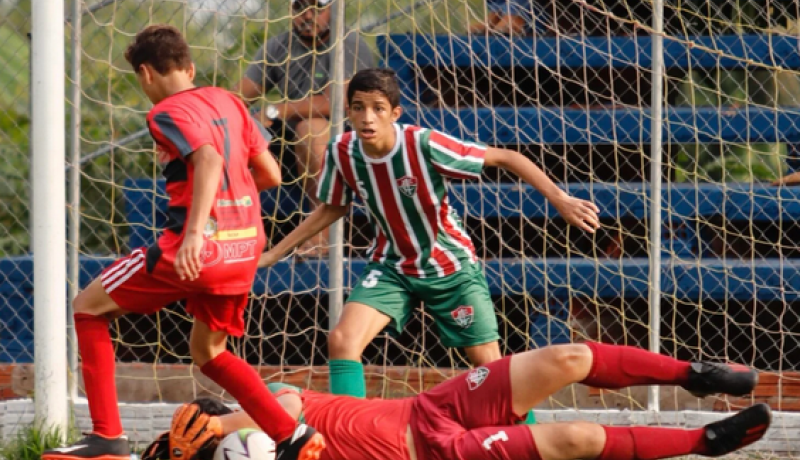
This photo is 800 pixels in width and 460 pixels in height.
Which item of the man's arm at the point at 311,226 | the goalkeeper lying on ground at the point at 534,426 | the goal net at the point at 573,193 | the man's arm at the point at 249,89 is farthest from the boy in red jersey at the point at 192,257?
the man's arm at the point at 249,89

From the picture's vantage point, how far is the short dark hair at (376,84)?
4867mm

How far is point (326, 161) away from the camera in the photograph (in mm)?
5129

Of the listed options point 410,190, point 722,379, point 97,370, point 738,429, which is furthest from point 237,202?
point 738,429

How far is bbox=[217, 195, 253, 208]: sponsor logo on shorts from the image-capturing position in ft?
14.1

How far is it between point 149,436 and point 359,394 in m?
1.56

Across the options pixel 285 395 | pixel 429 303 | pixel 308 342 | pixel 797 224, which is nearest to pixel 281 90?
pixel 308 342

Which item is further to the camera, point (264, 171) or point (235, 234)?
point (264, 171)

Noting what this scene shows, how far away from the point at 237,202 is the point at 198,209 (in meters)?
0.31

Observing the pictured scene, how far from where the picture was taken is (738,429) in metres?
4.21

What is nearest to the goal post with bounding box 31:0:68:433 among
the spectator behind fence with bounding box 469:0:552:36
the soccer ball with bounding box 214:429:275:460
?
the soccer ball with bounding box 214:429:275:460

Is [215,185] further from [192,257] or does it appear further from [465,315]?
[465,315]

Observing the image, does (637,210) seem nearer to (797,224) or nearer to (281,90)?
(797,224)

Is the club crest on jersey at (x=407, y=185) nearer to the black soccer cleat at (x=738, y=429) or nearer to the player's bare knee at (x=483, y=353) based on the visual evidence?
the player's bare knee at (x=483, y=353)

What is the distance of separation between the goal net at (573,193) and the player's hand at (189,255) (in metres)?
2.13
